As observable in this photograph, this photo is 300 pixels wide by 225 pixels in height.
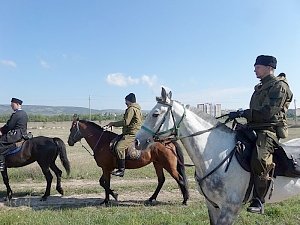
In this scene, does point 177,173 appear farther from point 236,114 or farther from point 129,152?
point 236,114

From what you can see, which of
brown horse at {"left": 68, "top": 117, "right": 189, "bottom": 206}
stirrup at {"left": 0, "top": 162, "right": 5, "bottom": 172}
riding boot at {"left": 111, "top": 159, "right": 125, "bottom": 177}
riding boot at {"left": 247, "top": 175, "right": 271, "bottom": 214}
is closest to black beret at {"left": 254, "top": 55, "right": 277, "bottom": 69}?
riding boot at {"left": 247, "top": 175, "right": 271, "bottom": 214}

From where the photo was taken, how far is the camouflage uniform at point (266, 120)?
17.2ft

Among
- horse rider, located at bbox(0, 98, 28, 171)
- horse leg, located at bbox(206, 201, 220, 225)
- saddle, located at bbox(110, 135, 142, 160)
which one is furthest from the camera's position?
horse rider, located at bbox(0, 98, 28, 171)

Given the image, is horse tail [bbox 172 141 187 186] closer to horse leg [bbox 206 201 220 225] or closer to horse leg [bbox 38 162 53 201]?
horse leg [bbox 38 162 53 201]

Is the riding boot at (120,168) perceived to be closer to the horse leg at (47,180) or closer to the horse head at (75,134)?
the horse head at (75,134)

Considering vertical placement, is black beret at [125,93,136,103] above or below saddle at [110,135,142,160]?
above

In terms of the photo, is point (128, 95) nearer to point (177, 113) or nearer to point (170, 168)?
point (170, 168)

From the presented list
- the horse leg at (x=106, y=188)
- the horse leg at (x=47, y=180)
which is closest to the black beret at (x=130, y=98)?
the horse leg at (x=106, y=188)

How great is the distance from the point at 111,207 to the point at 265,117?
18.6ft

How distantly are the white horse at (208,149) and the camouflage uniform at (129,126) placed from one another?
4679 mm

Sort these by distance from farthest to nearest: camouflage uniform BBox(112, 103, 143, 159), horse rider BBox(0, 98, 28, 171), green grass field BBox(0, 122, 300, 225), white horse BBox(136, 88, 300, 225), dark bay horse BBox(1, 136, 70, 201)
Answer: dark bay horse BBox(1, 136, 70, 201), horse rider BBox(0, 98, 28, 171), camouflage uniform BBox(112, 103, 143, 159), green grass field BBox(0, 122, 300, 225), white horse BBox(136, 88, 300, 225)

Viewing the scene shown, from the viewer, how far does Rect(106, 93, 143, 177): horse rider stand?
10078 millimetres

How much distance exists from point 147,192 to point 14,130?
454cm

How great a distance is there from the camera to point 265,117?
5.34 m
